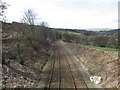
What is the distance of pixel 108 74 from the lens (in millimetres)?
12258

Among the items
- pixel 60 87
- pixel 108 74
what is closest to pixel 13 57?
pixel 60 87

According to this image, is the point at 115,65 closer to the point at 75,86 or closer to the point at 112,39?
the point at 75,86

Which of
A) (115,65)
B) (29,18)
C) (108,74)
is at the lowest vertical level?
(108,74)

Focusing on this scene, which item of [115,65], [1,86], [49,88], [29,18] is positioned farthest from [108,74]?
[29,18]

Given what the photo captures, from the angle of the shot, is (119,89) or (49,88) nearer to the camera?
(119,89)

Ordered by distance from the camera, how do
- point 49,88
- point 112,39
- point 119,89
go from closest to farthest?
1. point 119,89
2. point 49,88
3. point 112,39

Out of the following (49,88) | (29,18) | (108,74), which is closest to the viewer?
(49,88)

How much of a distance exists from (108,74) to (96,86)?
1.80m

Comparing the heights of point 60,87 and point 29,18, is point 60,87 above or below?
below

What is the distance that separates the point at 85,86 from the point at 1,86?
6608 millimetres

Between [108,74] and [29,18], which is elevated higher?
[29,18]

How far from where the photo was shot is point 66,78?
13.6 m

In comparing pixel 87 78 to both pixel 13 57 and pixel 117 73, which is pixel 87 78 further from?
pixel 13 57

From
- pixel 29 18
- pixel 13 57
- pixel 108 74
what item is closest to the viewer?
pixel 108 74
